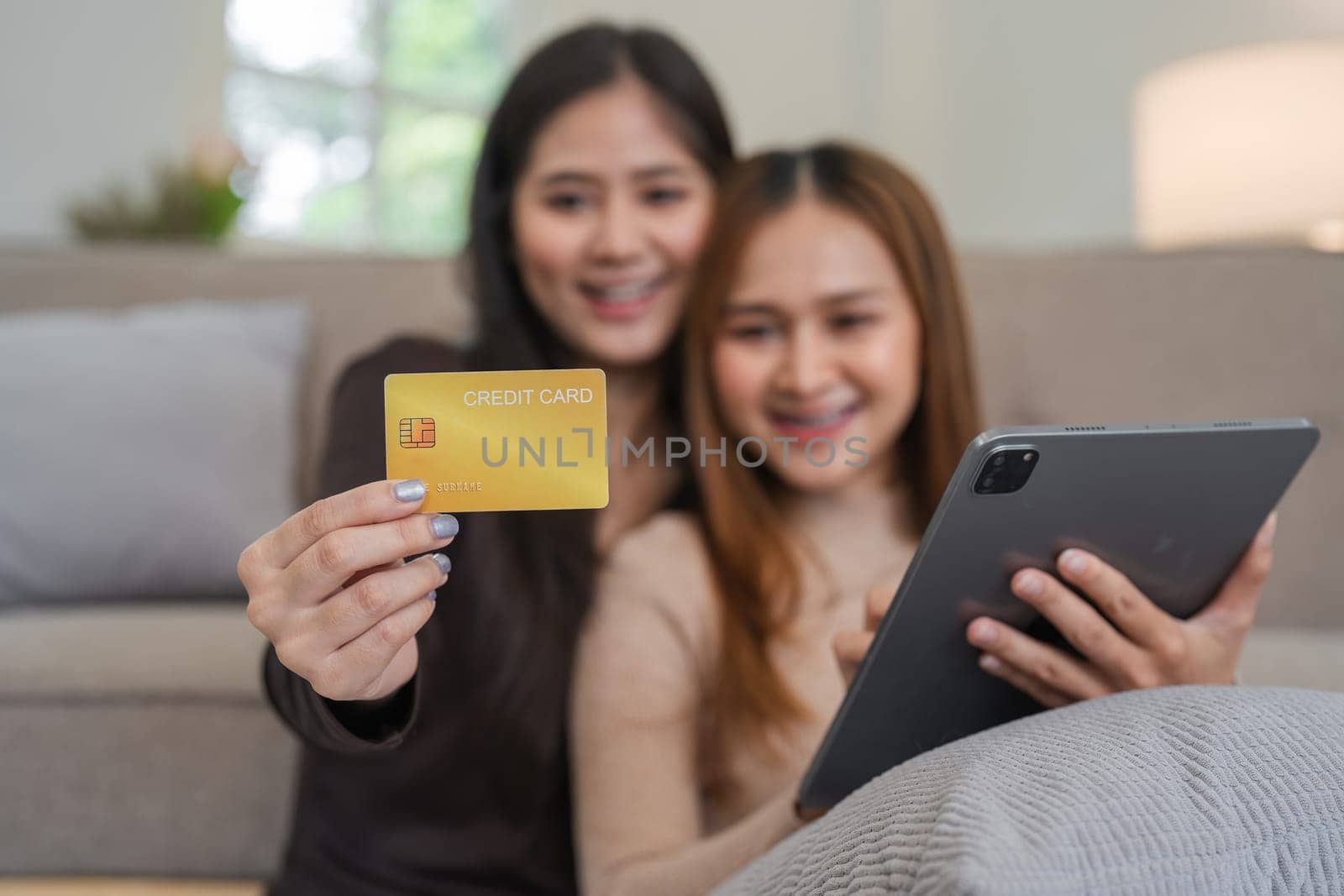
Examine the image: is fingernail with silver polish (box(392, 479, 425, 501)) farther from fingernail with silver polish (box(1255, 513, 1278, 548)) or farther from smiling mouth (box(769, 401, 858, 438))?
fingernail with silver polish (box(1255, 513, 1278, 548))

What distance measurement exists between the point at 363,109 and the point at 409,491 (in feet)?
10.4

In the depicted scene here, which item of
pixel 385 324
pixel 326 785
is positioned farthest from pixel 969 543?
pixel 385 324

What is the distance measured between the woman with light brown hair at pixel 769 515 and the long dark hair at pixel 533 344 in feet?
0.13

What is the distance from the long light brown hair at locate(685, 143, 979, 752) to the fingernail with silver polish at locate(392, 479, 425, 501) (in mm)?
333

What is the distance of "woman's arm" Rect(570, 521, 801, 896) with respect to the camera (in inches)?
29.2

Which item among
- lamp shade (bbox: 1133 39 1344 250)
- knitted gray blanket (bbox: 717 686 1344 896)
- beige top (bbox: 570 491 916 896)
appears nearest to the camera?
knitted gray blanket (bbox: 717 686 1344 896)

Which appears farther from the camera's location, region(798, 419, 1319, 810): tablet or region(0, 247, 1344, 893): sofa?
region(0, 247, 1344, 893): sofa

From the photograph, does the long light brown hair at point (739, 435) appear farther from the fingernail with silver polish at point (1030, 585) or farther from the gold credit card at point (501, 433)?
the gold credit card at point (501, 433)

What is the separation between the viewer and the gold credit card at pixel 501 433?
0.48 m

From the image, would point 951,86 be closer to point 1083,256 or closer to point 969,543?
point 1083,256

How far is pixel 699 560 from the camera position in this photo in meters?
0.85

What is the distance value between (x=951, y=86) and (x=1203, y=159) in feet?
5.03

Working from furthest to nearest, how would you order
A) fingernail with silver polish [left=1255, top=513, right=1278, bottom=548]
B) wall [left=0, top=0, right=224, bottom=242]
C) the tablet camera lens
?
wall [left=0, top=0, right=224, bottom=242] < fingernail with silver polish [left=1255, top=513, right=1278, bottom=548] < the tablet camera lens

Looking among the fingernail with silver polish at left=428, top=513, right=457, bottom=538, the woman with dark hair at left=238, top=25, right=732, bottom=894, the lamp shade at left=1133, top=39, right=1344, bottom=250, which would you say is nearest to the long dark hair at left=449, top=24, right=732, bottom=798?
the woman with dark hair at left=238, top=25, right=732, bottom=894
